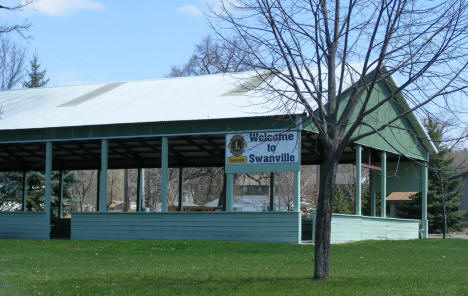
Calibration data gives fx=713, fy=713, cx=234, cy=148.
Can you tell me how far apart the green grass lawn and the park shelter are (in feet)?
5.67

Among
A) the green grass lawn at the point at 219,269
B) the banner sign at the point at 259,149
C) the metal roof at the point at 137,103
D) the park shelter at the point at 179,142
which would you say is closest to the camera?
the green grass lawn at the point at 219,269

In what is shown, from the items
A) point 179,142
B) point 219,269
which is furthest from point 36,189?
point 219,269

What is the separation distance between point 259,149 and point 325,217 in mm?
11075

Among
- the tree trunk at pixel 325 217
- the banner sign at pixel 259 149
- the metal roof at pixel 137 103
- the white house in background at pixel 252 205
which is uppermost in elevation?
the metal roof at pixel 137 103

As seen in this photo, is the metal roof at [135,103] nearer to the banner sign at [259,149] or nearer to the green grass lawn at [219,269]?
the banner sign at [259,149]

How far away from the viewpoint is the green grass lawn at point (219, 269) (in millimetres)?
11711

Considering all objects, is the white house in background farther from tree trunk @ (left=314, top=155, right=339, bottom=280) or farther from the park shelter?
tree trunk @ (left=314, top=155, right=339, bottom=280)

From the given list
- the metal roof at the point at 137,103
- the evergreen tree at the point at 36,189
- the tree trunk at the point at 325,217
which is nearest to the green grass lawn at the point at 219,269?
the tree trunk at the point at 325,217

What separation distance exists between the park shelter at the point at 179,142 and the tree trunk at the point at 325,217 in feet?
24.5

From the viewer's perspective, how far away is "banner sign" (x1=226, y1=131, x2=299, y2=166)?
74.6 ft

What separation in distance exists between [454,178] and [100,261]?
3126 cm

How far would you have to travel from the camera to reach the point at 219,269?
15.1 m

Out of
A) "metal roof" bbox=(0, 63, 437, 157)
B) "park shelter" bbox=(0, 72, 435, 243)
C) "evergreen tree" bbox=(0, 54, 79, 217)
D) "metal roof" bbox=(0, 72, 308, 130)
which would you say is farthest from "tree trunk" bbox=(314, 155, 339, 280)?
"evergreen tree" bbox=(0, 54, 79, 217)

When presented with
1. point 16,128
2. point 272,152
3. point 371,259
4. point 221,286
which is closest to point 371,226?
point 272,152
